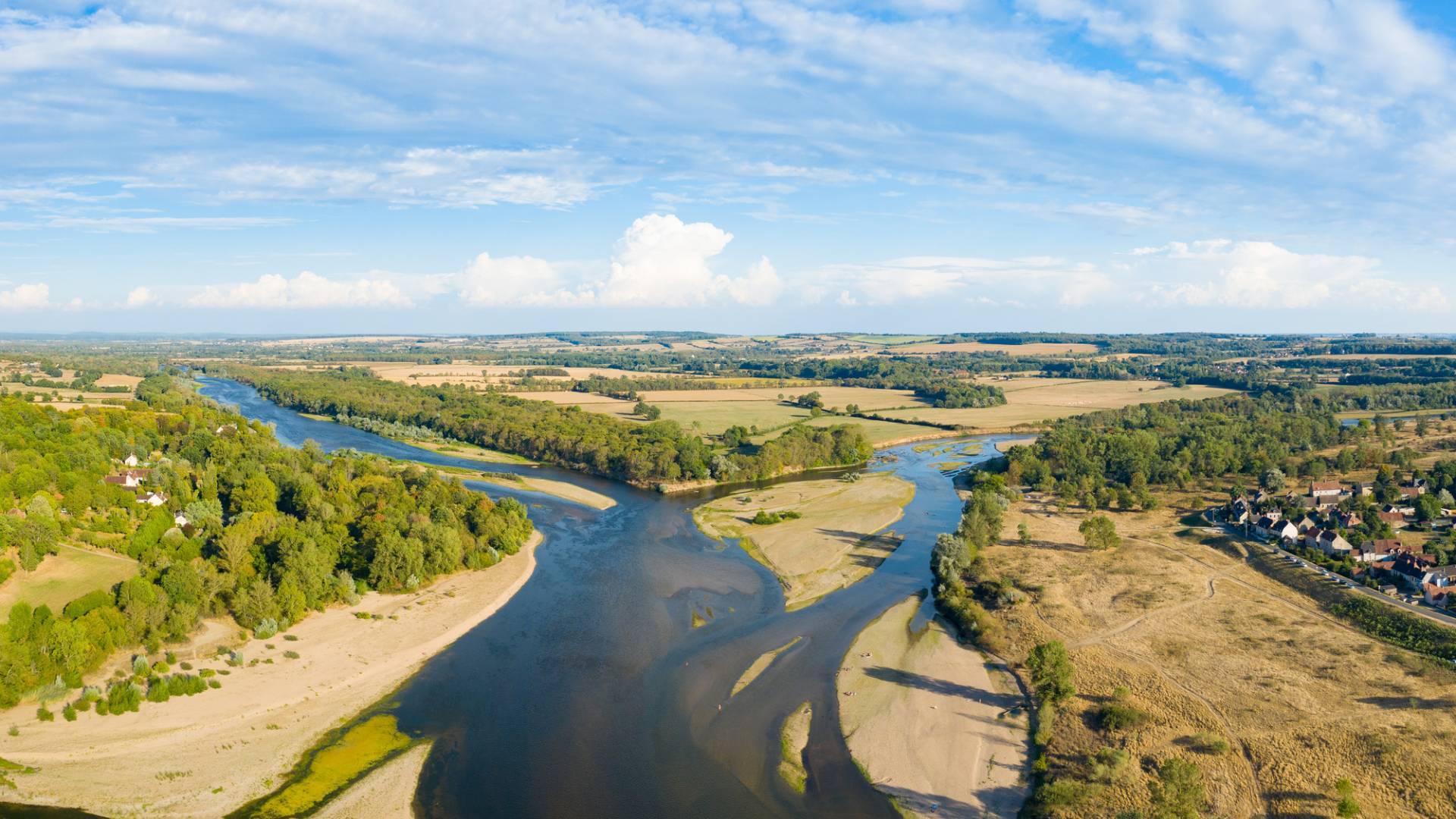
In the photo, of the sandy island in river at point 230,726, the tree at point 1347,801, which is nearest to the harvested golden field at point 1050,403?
the tree at point 1347,801

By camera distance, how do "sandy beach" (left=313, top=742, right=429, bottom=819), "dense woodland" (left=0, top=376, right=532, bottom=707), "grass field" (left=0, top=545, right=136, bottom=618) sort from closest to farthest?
"sandy beach" (left=313, top=742, right=429, bottom=819) < "dense woodland" (left=0, top=376, right=532, bottom=707) < "grass field" (left=0, top=545, right=136, bottom=618)

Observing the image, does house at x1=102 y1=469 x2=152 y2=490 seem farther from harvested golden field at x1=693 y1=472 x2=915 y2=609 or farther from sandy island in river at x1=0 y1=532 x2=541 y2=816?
harvested golden field at x1=693 y1=472 x2=915 y2=609

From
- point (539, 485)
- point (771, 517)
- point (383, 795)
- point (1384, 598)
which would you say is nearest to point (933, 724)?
point (383, 795)

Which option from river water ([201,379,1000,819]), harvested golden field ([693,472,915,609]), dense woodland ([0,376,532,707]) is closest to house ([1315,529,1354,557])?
river water ([201,379,1000,819])

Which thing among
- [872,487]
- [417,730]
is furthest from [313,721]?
[872,487]

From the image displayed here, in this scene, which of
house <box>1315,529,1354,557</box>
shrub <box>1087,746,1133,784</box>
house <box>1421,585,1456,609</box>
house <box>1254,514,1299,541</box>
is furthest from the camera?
house <box>1254,514,1299,541</box>

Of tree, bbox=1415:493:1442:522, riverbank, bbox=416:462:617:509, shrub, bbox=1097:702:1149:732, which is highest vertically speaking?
tree, bbox=1415:493:1442:522

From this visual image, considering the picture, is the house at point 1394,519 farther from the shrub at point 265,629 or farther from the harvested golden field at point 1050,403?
the shrub at point 265,629

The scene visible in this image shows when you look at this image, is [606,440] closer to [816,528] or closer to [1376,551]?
[816,528]
